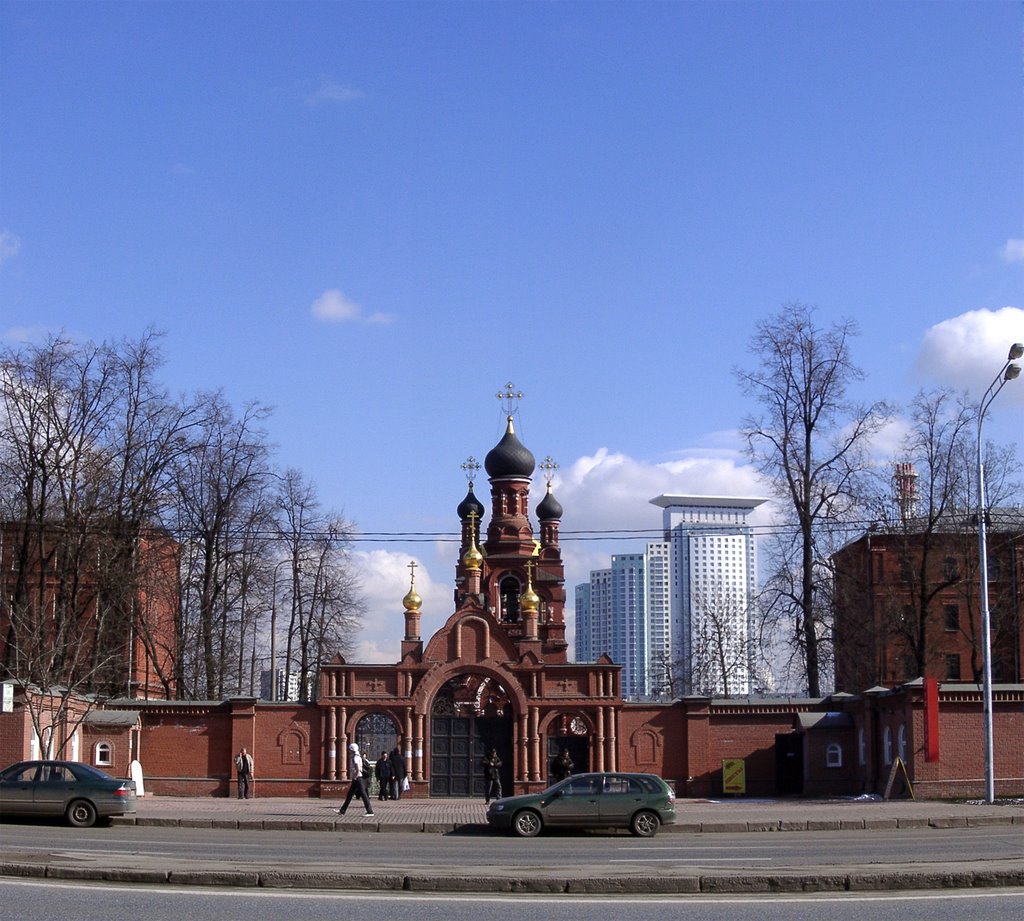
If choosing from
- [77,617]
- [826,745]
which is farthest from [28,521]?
[826,745]

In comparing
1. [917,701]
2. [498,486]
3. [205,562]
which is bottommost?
[917,701]

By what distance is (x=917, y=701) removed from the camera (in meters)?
36.7

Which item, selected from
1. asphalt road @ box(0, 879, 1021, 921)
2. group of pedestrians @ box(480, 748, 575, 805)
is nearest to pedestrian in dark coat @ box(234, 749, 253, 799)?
group of pedestrians @ box(480, 748, 575, 805)

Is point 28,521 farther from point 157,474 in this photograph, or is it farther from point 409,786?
point 409,786

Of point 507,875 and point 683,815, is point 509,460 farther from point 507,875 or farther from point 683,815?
point 507,875

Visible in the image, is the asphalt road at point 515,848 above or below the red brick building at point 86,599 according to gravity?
below

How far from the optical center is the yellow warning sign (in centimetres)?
4203

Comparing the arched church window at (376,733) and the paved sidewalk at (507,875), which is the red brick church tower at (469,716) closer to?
the arched church window at (376,733)

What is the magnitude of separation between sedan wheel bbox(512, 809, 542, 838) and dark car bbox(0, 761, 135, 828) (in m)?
7.64

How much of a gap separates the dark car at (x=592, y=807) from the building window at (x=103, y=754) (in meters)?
17.7

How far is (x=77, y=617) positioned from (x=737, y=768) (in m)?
21.5

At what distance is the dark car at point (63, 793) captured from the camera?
88.7 ft

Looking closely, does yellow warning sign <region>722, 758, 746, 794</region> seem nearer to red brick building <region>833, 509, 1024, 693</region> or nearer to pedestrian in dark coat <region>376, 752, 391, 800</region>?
red brick building <region>833, 509, 1024, 693</region>

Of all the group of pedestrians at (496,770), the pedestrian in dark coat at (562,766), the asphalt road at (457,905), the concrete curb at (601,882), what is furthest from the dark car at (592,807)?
the pedestrian in dark coat at (562,766)
